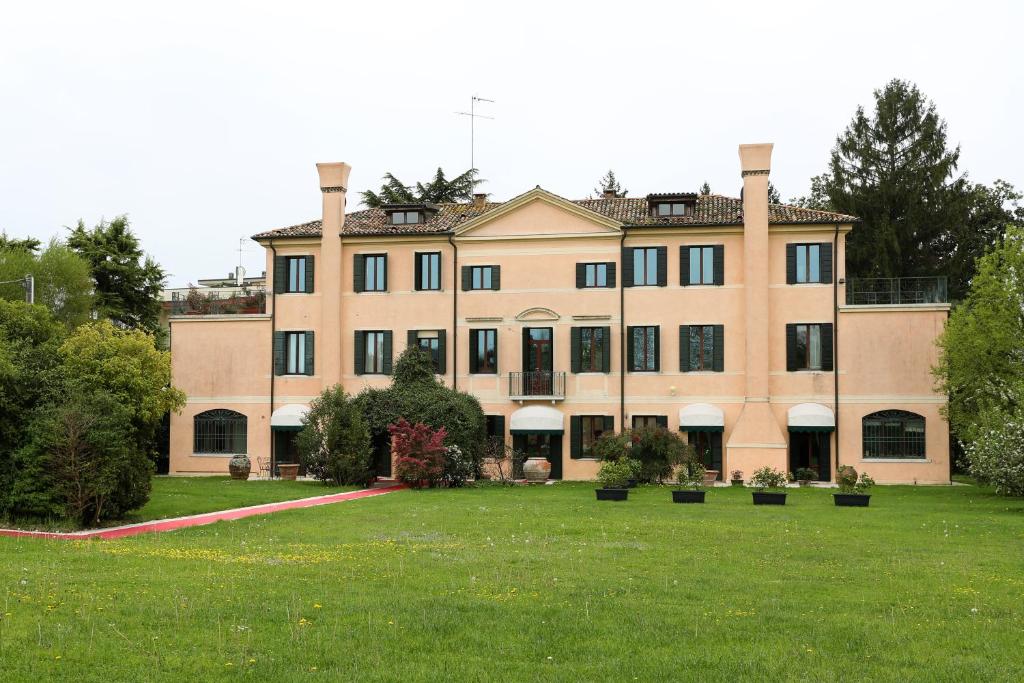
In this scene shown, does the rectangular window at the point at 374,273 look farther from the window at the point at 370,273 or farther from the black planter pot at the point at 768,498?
the black planter pot at the point at 768,498

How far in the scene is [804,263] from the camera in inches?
1630

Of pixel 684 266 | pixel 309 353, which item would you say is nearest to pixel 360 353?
pixel 309 353

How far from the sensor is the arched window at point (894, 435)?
40281mm

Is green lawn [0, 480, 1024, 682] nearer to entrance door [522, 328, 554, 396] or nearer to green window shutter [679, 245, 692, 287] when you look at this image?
green window shutter [679, 245, 692, 287]

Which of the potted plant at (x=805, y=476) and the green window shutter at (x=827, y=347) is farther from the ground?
the green window shutter at (x=827, y=347)

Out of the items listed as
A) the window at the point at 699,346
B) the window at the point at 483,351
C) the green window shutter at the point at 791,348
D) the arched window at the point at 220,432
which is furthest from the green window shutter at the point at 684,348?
the arched window at the point at 220,432

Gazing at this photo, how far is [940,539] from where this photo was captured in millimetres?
19938

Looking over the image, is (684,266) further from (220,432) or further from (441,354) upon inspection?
(220,432)

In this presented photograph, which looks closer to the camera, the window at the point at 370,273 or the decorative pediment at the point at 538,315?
the decorative pediment at the point at 538,315

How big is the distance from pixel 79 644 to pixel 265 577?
4225mm

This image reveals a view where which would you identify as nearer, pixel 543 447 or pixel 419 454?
pixel 419 454

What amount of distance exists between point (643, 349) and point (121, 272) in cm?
2705

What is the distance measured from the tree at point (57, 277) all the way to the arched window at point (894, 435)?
3383 centimetres

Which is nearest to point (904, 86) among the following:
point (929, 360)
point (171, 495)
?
point (929, 360)
